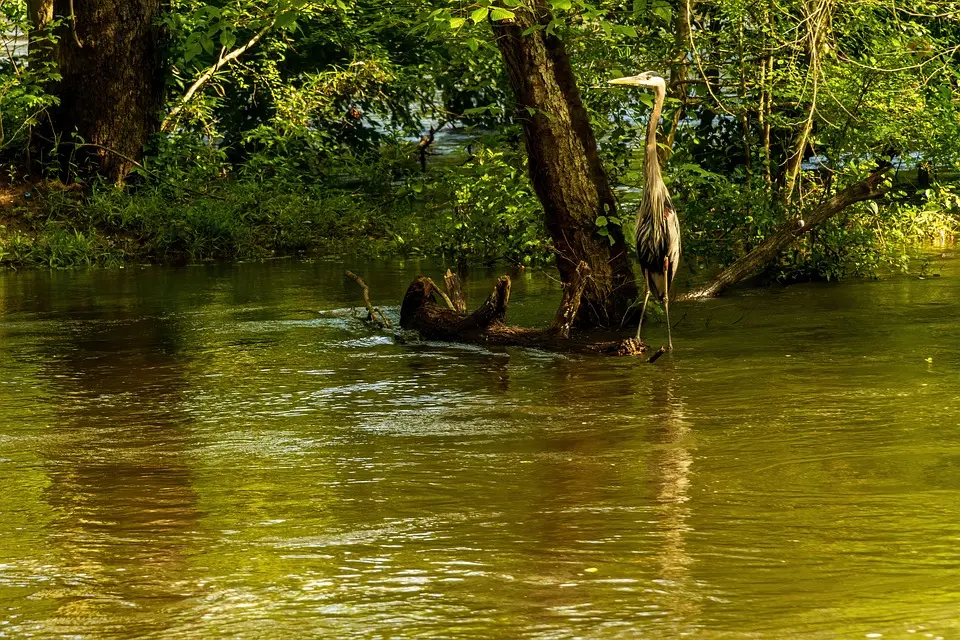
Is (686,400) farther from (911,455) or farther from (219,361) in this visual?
(219,361)

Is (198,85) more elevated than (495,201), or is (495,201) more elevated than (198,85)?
(198,85)

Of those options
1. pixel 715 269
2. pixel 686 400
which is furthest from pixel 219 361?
pixel 715 269

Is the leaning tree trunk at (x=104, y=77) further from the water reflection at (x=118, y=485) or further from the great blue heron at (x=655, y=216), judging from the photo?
the great blue heron at (x=655, y=216)

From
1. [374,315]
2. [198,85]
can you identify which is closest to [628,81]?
[374,315]

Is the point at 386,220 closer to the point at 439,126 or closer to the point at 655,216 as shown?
the point at 439,126

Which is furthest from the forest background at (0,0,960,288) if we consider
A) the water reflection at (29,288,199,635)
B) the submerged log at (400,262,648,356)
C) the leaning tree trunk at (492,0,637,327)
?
the water reflection at (29,288,199,635)

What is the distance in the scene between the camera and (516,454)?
6219 mm

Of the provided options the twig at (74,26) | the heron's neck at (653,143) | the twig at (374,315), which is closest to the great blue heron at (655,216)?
the heron's neck at (653,143)

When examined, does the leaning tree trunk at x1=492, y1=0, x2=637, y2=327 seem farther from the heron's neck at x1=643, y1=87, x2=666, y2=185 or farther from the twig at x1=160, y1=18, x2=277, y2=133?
the twig at x1=160, y1=18, x2=277, y2=133

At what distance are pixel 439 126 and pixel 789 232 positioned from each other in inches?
354

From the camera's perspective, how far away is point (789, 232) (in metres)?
12.2

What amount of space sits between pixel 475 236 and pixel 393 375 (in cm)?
600

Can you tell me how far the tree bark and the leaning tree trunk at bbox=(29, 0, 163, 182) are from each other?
9547 mm

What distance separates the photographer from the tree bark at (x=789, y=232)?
11.9m
